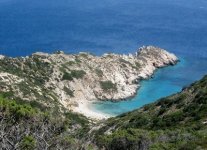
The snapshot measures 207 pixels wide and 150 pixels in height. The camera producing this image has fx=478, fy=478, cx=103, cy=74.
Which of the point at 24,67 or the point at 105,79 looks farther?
the point at 105,79

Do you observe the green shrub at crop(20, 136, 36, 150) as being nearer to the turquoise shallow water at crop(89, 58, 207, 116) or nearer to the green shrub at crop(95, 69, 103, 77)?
the turquoise shallow water at crop(89, 58, 207, 116)

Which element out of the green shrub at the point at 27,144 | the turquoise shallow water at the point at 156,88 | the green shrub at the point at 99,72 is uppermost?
the green shrub at the point at 27,144

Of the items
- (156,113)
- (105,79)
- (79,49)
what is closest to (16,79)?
(105,79)

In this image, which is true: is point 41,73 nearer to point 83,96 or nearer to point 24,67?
point 24,67

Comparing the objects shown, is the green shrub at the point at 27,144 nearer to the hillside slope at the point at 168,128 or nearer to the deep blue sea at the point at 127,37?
the hillside slope at the point at 168,128

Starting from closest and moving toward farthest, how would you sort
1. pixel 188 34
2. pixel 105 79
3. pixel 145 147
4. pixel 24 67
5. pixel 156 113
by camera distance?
pixel 145 147, pixel 156 113, pixel 24 67, pixel 105 79, pixel 188 34

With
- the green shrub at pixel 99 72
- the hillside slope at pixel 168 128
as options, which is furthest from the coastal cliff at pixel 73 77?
the hillside slope at pixel 168 128
